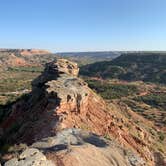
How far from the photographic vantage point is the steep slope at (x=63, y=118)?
2898 cm

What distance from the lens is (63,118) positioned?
Result: 29.0 metres

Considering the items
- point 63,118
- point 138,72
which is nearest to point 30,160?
point 63,118

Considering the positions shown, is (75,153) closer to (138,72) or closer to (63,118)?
(63,118)

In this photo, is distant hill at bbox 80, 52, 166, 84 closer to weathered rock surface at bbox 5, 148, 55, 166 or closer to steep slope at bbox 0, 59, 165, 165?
steep slope at bbox 0, 59, 165, 165

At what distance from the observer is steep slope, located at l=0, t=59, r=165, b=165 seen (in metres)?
29.0

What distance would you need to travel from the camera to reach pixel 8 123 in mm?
39000

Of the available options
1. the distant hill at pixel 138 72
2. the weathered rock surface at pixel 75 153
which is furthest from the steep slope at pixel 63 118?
the distant hill at pixel 138 72

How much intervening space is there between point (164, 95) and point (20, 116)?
294ft

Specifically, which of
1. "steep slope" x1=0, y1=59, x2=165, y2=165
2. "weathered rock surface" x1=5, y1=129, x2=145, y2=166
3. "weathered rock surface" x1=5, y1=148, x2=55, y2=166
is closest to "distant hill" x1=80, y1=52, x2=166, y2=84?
"steep slope" x1=0, y1=59, x2=165, y2=165

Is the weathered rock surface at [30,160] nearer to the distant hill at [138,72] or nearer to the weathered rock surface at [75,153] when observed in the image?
the weathered rock surface at [75,153]

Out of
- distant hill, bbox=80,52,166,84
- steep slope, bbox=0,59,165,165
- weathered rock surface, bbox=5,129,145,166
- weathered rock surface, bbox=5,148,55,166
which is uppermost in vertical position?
weathered rock surface, bbox=5,148,55,166

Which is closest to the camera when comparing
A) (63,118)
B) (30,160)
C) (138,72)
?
(30,160)

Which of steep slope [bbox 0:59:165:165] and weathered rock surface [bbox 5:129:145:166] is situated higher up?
weathered rock surface [bbox 5:129:145:166]

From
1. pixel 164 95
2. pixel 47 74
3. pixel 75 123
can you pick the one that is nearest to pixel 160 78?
pixel 164 95
